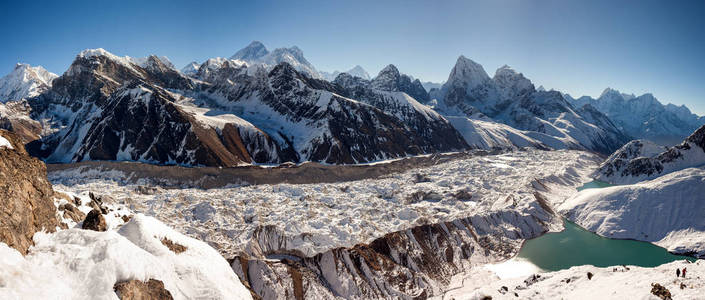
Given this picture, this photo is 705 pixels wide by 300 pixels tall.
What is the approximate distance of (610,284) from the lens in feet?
118

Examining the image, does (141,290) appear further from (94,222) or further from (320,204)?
(320,204)

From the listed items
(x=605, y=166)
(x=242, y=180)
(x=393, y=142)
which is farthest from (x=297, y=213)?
(x=605, y=166)

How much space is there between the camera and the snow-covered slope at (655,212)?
70.9 meters

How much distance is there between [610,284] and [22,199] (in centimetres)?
5723

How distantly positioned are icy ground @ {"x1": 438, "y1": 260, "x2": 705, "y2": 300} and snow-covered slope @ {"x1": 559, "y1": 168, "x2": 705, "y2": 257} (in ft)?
150

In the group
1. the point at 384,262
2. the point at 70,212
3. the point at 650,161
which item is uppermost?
the point at 650,161

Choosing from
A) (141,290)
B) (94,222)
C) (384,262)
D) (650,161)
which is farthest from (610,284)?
(650,161)

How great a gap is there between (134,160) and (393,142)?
134m

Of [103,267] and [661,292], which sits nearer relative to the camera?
[103,267]

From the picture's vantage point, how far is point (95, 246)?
1922 cm

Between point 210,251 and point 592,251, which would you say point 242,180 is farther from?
point 592,251

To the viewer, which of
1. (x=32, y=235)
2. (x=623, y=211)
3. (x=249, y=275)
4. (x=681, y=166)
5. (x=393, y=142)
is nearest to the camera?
(x=32, y=235)

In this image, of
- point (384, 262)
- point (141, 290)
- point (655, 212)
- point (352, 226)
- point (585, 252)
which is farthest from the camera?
point (655, 212)

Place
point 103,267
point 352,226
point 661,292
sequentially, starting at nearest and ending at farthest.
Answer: point 103,267
point 661,292
point 352,226
